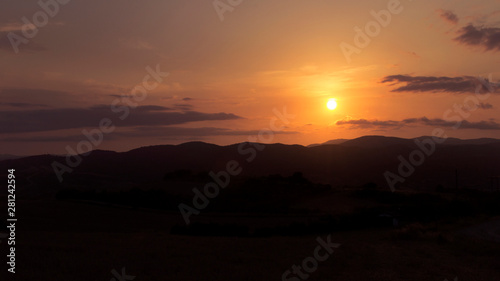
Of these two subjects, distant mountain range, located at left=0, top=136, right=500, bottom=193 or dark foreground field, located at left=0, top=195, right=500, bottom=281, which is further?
distant mountain range, located at left=0, top=136, right=500, bottom=193

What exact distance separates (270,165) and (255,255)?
73424 millimetres

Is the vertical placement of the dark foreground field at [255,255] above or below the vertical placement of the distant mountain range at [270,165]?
below

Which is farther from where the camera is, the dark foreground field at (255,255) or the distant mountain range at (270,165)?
the distant mountain range at (270,165)

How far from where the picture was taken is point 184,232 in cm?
1914

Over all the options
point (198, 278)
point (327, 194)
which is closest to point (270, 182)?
point (327, 194)

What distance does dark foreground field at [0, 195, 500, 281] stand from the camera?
11336mm

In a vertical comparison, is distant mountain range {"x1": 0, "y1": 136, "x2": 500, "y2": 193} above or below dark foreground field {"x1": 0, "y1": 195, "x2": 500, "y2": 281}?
above

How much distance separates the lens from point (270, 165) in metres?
87.4

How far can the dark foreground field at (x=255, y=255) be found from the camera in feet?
37.2

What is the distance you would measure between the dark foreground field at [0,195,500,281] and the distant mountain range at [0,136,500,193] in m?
25.7

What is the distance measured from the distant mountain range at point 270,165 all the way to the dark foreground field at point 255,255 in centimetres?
2572

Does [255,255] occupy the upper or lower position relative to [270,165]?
lower

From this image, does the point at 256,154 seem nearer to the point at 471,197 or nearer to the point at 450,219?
the point at 471,197

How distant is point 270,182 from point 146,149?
55300mm
